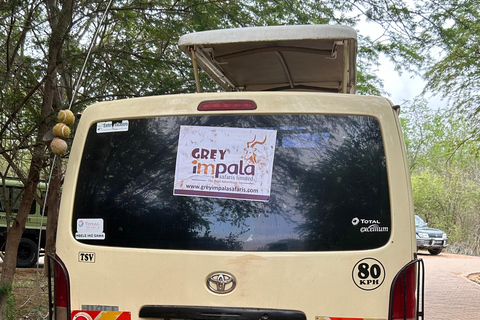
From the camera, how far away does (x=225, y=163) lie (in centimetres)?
328

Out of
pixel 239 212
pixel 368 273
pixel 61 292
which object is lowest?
pixel 61 292

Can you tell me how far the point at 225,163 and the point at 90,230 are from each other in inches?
33.3

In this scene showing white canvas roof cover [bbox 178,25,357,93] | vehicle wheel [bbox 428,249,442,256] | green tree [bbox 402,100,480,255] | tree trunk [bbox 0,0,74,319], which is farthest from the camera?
green tree [bbox 402,100,480,255]

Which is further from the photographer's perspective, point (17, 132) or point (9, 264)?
point (9, 264)

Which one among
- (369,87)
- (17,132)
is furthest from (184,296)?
(369,87)

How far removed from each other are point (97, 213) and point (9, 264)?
560 cm

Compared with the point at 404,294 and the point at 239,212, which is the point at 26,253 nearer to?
the point at 239,212

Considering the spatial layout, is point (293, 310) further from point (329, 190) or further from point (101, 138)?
point (101, 138)

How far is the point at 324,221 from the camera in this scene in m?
3.19

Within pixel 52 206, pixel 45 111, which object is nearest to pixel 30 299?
pixel 52 206

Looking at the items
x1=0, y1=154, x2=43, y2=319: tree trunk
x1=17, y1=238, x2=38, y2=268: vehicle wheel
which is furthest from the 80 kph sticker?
x1=17, y1=238, x2=38, y2=268: vehicle wheel

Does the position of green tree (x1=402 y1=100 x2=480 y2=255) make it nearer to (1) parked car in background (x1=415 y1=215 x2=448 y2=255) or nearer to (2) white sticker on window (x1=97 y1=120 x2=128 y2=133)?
(1) parked car in background (x1=415 y1=215 x2=448 y2=255)

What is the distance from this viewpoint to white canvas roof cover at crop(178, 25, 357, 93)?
4.54 metres

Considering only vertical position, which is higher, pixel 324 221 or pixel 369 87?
pixel 369 87
